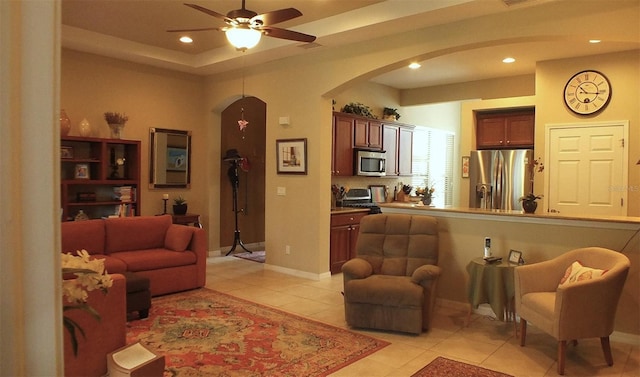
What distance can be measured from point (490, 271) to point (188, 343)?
265 cm

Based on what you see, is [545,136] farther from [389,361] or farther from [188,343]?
[188,343]

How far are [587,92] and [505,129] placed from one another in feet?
5.76

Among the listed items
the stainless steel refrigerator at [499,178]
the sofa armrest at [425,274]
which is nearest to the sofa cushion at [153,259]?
the sofa armrest at [425,274]

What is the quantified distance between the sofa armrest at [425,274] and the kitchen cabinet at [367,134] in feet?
11.1

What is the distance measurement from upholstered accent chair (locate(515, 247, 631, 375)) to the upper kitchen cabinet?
13.9 feet

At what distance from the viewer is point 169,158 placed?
693 centimetres

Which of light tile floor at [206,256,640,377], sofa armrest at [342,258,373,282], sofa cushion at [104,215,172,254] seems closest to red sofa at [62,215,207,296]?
sofa cushion at [104,215,172,254]

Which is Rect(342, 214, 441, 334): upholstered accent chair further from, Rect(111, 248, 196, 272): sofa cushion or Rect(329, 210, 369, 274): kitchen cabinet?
Rect(111, 248, 196, 272): sofa cushion

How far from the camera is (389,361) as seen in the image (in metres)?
3.36

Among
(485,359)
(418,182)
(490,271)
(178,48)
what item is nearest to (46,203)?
(485,359)

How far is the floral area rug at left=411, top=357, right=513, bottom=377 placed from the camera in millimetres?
3135

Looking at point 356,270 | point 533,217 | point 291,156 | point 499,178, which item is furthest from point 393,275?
point 499,178

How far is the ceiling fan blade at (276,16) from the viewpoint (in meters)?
3.46

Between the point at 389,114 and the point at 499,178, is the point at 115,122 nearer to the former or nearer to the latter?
the point at 389,114
